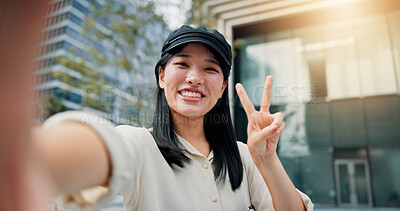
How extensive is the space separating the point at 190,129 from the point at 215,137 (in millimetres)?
177

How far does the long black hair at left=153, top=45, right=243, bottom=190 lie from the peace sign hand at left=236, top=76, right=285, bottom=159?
0.25 metres

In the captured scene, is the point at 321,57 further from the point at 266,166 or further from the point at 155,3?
the point at 266,166

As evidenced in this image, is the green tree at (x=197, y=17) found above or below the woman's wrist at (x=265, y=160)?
above

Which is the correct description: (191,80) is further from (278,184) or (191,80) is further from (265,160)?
(278,184)

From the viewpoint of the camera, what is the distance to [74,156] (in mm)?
486

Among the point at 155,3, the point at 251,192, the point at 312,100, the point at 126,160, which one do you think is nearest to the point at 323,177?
the point at 312,100

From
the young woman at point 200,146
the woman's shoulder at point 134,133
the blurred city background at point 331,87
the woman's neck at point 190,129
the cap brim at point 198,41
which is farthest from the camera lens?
the blurred city background at point 331,87

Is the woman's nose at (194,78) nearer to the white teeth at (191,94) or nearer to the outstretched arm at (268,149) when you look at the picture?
the white teeth at (191,94)

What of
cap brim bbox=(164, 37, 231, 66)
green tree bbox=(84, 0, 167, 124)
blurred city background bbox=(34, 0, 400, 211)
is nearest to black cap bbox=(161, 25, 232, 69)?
cap brim bbox=(164, 37, 231, 66)

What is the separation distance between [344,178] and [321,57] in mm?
4687

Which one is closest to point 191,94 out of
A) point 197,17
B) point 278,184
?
point 278,184

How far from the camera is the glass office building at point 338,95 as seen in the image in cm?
945

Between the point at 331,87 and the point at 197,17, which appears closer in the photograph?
the point at 197,17

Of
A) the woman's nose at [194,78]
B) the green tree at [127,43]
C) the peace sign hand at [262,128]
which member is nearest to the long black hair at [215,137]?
the woman's nose at [194,78]
